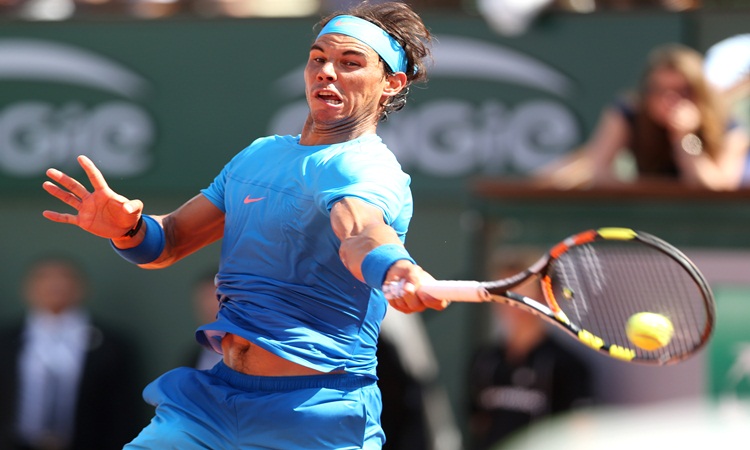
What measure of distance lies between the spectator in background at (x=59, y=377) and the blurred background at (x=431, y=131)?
1.69ft

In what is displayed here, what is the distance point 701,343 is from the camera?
13.0 feet

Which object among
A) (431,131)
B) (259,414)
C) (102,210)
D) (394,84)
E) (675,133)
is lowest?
(259,414)

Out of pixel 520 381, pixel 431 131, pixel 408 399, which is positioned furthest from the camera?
pixel 431 131

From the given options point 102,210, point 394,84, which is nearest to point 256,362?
point 102,210

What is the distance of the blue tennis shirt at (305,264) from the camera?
394cm

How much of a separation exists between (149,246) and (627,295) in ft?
6.67

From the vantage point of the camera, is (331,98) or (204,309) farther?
(204,309)

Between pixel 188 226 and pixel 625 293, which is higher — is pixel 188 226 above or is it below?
below

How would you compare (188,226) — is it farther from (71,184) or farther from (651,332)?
(651,332)

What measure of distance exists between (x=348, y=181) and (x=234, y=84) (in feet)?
19.7

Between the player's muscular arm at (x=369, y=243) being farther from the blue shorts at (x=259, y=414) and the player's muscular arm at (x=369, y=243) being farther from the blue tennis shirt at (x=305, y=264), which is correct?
the blue shorts at (x=259, y=414)

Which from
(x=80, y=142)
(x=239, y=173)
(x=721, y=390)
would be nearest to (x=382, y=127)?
(x=80, y=142)

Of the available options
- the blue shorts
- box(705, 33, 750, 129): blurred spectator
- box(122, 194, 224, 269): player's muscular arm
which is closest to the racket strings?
the blue shorts

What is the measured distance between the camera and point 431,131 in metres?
9.28
